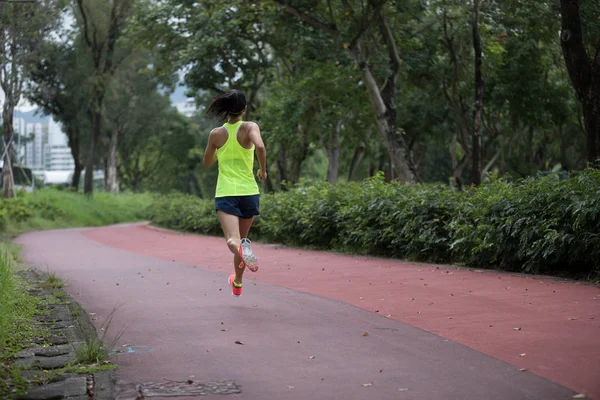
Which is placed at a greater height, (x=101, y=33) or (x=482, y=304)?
(x=101, y=33)

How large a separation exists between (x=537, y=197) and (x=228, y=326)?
522cm

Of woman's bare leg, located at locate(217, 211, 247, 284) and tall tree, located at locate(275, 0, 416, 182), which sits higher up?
tall tree, located at locate(275, 0, 416, 182)

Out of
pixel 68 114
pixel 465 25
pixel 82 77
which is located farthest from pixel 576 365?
pixel 68 114

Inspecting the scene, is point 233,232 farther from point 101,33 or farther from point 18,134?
point 18,134

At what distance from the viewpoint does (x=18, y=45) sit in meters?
32.0

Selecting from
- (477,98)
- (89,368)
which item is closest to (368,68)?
(477,98)

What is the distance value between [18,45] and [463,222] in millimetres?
24200

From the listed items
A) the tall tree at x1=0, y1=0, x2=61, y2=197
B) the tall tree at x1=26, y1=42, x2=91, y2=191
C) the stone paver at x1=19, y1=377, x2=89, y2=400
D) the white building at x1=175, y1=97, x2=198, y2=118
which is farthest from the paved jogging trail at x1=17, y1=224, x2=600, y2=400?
the tall tree at x1=26, y1=42, x2=91, y2=191

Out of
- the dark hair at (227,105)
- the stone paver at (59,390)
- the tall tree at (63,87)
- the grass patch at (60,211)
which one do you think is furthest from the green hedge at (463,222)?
the tall tree at (63,87)

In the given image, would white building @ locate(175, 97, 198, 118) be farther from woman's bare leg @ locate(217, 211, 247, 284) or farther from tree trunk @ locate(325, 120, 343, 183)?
woman's bare leg @ locate(217, 211, 247, 284)

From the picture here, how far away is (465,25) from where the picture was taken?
88.6ft

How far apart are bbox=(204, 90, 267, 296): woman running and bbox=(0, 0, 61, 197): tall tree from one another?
67.7 ft

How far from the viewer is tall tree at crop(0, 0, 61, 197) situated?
29.5 meters

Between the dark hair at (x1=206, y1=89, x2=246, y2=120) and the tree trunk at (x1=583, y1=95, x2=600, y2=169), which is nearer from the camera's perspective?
the dark hair at (x1=206, y1=89, x2=246, y2=120)
